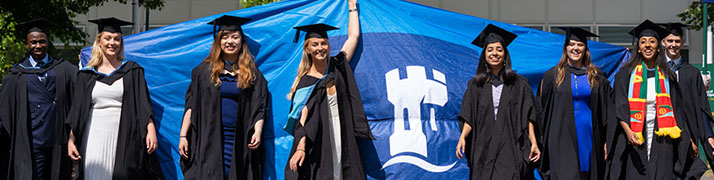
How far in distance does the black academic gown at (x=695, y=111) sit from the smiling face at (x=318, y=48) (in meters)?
2.73

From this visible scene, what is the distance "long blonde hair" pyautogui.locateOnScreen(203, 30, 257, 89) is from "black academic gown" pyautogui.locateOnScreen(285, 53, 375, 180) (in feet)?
1.24

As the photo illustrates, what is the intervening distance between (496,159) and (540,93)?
0.78m

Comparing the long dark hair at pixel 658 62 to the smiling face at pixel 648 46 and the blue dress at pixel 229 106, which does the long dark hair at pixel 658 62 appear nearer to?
the smiling face at pixel 648 46

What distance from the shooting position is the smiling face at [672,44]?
557 centimetres

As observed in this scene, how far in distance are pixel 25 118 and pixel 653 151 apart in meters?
4.69

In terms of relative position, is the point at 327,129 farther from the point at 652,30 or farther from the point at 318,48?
the point at 652,30

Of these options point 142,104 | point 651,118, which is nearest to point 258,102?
point 142,104

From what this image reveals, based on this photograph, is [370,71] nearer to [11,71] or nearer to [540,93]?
[540,93]

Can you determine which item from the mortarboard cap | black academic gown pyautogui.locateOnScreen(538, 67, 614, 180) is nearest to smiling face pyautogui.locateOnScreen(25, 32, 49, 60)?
black academic gown pyautogui.locateOnScreen(538, 67, 614, 180)

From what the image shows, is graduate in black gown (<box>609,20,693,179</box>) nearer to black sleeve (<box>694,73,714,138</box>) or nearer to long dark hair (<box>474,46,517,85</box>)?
black sleeve (<box>694,73,714,138</box>)

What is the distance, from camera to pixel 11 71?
5.37 metres

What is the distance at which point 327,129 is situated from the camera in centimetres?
508

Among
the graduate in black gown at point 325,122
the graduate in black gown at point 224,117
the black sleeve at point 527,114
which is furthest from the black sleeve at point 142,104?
the black sleeve at point 527,114

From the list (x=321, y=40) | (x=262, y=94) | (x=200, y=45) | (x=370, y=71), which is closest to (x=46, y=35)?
(x=200, y=45)
